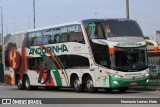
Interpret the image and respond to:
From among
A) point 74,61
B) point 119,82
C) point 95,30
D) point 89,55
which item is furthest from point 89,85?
point 95,30

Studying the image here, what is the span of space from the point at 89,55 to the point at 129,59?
2.34m

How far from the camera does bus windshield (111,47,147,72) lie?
2514cm

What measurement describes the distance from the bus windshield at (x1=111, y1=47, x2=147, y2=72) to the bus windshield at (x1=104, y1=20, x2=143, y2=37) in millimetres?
904

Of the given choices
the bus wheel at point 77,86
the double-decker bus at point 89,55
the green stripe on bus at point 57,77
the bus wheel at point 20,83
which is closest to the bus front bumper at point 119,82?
the double-decker bus at point 89,55

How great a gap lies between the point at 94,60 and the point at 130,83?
240 cm

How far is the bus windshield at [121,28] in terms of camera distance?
25.6 meters

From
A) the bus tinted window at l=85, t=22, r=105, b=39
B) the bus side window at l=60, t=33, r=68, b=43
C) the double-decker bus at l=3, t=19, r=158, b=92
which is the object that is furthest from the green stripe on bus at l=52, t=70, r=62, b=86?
the bus tinted window at l=85, t=22, r=105, b=39

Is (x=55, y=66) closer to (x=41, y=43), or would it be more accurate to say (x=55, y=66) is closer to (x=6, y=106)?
(x=41, y=43)

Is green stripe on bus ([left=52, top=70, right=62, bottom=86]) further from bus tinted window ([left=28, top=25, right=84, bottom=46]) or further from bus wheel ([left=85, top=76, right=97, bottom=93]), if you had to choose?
bus wheel ([left=85, top=76, right=97, bottom=93])

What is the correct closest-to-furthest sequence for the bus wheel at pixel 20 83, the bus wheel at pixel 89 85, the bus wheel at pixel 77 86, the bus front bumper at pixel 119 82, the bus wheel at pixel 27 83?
1. the bus front bumper at pixel 119 82
2. the bus wheel at pixel 89 85
3. the bus wheel at pixel 77 86
4. the bus wheel at pixel 27 83
5. the bus wheel at pixel 20 83

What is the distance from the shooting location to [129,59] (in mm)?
25453

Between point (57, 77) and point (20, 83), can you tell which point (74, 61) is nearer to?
point (57, 77)

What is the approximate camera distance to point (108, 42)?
25.1 m

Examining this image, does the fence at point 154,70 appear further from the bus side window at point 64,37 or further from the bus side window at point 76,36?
the bus side window at point 64,37
